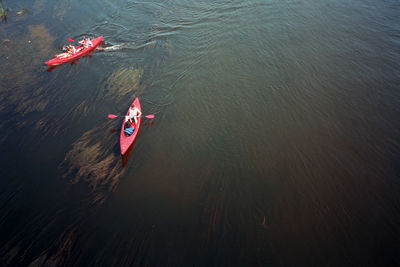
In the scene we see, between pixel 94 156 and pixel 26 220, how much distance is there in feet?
10.8

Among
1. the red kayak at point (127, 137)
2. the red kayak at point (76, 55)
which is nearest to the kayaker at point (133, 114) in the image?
the red kayak at point (127, 137)

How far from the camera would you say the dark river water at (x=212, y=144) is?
7.91 m

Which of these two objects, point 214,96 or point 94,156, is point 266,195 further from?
point 94,156

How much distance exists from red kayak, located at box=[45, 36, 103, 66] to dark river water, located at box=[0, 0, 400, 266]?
0.62 m

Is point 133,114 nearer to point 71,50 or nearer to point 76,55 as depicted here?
point 76,55

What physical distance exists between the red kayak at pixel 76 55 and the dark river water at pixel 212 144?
2.04ft

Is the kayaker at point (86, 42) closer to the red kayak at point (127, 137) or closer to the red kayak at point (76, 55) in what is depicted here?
the red kayak at point (76, 55)

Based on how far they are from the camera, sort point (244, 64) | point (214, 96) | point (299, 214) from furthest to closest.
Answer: point (244, 64) < point (214, 96) < point (299, 214)

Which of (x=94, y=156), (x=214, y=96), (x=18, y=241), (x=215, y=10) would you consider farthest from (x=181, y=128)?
(x=215, y=10)

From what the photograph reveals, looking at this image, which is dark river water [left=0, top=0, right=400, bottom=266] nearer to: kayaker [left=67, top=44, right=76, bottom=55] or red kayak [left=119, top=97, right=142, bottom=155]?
red kayak [left=119, top=97, right=142, bottom=155]

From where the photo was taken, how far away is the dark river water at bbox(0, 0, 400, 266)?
7.91 meters

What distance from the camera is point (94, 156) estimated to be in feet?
A: 33.5

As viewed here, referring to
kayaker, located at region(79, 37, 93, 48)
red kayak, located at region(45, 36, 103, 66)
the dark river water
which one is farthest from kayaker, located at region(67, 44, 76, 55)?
the dark river water

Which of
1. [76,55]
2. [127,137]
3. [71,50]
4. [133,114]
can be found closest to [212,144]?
[127,137]
